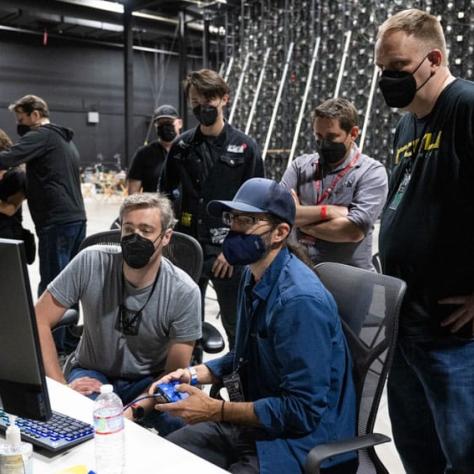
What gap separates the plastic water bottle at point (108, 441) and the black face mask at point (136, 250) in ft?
2.95

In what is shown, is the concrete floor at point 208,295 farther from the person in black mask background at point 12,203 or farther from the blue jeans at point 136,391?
the blue jeans at point 136,391

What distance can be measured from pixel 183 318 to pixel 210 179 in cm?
112

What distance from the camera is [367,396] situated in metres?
1.63

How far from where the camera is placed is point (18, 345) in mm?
1125

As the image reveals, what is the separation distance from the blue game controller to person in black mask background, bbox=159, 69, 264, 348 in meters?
1.31

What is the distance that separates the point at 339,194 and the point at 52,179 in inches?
88.9

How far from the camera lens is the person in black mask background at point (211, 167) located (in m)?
3.01

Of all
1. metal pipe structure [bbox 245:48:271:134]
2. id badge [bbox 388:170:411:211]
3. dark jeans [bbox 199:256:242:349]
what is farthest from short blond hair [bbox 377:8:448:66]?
metal pipe structure [bbox 245:48:271:134]

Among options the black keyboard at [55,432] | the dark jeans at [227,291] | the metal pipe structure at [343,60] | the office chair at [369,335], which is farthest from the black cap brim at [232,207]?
the metal pipe structure at [343,60]

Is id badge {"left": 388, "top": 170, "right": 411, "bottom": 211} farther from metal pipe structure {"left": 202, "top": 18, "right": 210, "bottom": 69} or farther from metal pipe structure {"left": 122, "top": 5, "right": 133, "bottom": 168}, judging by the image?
metal pipe structure {"left": 122, "top": 5, "right": 133, "bottom": 168}

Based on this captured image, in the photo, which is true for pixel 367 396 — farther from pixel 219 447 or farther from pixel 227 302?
pixel 227 302

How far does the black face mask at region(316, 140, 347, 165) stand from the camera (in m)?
2.64

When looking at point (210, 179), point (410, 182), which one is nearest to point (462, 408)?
point (410, 182)

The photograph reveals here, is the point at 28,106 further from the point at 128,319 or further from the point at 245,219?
the point at 245,219
